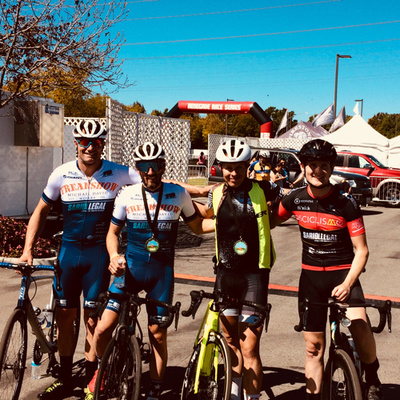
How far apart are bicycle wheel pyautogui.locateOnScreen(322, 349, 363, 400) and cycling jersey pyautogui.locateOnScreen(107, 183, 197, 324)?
1.22 metres

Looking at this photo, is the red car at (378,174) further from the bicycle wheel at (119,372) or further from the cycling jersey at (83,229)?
the bicycle wheel at (119,372)

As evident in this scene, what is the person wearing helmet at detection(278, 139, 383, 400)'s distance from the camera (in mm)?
3705

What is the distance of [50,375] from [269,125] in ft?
81.2

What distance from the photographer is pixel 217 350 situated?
363 centimetres

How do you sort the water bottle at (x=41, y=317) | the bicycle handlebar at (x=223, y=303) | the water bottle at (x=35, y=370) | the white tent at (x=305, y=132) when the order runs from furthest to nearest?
1. the white tent at (x=305, y=132)
2. the water bottle at (x=35, y=370)
3. the water bottle at (x=41, y=317)
4. the bicycle handlebar at (x=223, y=303)

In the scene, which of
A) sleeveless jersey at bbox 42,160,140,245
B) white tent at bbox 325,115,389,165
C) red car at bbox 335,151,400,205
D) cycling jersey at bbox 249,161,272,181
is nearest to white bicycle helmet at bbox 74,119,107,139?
sleeveless jersey at bbox 42,160,140,245

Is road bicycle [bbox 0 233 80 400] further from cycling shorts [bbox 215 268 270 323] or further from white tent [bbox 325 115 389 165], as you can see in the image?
white tent [bbox 325 115 389 165]

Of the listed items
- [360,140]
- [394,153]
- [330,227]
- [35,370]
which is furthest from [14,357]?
[394,153]

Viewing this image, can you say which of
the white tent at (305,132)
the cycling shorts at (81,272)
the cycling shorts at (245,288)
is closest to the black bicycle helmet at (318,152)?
the cycling shorts at (245,288)

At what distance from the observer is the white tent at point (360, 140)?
27875 mm

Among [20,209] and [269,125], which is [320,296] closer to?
[20,209]

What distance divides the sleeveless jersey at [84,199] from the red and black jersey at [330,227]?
159 centimetres

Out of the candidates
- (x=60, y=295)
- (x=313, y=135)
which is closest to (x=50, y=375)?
(x=60, y=295)

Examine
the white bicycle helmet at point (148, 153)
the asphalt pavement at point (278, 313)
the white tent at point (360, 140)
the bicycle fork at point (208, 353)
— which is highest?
the white tent at point (360, 140)
